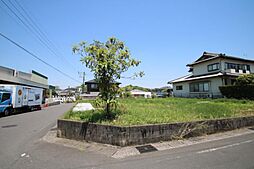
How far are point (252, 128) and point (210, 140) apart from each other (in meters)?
3.25

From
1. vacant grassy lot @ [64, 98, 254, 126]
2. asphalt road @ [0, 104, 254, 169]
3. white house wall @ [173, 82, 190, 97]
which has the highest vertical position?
white house wall @ [173, 82, 190, 97]

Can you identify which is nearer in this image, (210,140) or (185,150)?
(185,150)

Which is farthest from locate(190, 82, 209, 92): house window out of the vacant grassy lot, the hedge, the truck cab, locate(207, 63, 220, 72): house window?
the truck cab

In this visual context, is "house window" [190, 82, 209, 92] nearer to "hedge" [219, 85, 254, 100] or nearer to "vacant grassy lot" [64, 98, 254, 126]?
"hedge" [219, 85, 254, 100]

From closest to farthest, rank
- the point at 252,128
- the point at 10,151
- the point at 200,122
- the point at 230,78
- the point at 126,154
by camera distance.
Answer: the point at 126,154
the point at 10,151
the point at 200,122
the point at 252,128
the point at 230,78

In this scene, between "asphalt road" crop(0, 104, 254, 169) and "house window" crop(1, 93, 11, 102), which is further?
"house window" crop(1, 93, 11, 102)

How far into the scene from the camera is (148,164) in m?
3.47

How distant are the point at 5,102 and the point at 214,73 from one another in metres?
25.6

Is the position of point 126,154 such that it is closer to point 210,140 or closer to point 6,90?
point 210,140

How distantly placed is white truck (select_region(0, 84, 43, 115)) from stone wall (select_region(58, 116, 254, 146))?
11.2 m

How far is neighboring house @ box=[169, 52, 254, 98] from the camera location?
1994 centimetres

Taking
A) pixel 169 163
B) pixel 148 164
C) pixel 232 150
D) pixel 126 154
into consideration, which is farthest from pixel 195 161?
pixel 126 154

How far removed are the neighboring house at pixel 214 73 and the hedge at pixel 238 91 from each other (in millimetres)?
1580

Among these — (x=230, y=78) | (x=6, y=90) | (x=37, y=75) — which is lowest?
(x=6, y=90)
